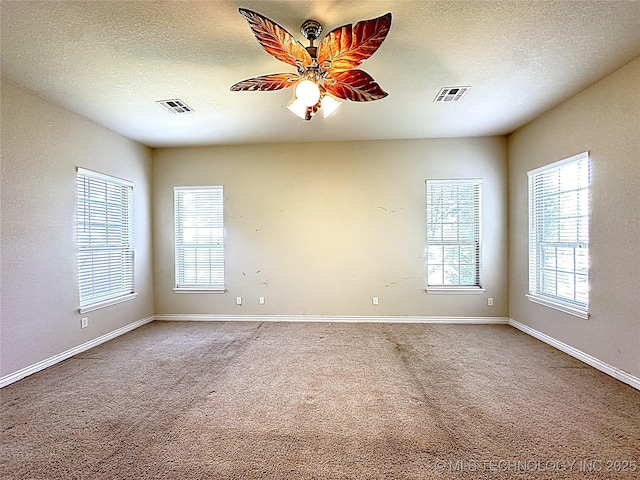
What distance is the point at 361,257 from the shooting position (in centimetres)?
477

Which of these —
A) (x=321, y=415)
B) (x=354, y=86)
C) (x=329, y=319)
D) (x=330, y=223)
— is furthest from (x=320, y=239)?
(x=321, y=415)

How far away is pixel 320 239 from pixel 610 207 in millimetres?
3328

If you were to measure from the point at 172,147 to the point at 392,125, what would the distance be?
3.43 m

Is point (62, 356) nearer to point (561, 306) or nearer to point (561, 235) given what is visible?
point (561, 306)

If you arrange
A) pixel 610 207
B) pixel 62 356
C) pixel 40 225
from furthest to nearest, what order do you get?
pixel 62 356 < pixel 40 225 < pixel 610 207

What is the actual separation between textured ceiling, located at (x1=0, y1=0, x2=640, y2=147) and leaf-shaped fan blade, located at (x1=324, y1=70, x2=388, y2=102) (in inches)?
12.9

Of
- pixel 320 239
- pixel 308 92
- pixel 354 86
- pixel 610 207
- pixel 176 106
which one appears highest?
pixel 176 106

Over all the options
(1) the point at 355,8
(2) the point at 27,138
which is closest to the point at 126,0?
(1) the point at 355,8

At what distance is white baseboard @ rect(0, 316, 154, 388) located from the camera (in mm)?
2801

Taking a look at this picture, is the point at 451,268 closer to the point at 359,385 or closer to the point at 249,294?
the point at 359,385

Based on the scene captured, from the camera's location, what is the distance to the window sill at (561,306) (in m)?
3.22

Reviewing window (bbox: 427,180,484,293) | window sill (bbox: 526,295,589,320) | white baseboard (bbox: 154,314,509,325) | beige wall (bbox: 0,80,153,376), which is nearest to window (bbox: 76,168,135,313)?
beige wall (bbox: 0,80,153,376)

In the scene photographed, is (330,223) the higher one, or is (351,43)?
(351,43)

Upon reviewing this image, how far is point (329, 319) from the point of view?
4801 millimetres
